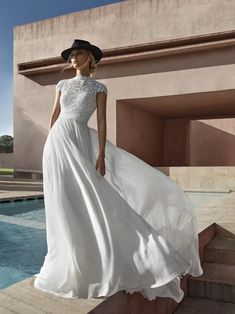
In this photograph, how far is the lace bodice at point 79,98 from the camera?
251 cm

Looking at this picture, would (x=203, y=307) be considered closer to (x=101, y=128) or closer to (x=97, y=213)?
(x=97, y=213)

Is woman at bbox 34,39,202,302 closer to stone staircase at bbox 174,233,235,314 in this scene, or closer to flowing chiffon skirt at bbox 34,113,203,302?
flowing chiffon skirt at bbox 34,113,203,302

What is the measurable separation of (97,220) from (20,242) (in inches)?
150

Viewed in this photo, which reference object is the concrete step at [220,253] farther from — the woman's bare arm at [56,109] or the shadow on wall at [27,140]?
the shadow on wall at [27,140]

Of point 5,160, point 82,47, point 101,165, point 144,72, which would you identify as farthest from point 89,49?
point 5,160

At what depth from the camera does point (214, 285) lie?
343 centimetres

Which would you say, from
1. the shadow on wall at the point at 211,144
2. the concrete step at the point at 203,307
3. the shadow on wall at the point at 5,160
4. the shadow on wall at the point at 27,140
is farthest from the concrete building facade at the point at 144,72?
the shadow on wall at the point at 5,160

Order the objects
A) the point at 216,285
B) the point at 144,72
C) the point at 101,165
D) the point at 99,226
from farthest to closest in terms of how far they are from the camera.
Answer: the point at 144,72
the point at 216,285
the point at 101,165
the point at 99,226

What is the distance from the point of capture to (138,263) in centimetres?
236

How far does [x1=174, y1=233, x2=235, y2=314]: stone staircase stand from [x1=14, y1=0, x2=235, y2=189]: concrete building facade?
10603 mm

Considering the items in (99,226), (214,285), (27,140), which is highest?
(27,140)

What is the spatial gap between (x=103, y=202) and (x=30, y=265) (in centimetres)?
253

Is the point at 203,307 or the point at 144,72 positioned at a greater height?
the point at 144,72

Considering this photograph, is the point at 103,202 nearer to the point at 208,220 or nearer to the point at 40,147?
the point at 208,220
